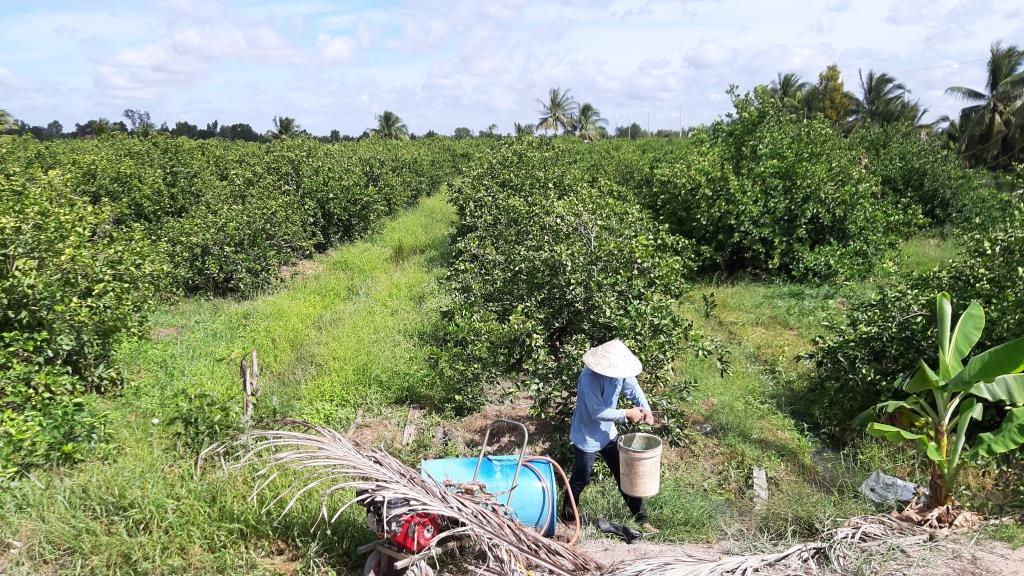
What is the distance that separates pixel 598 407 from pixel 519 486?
73cm

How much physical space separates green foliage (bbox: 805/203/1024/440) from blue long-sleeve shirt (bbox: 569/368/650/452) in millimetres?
2621

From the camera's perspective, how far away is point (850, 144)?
15.0m

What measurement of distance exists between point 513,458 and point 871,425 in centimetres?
254

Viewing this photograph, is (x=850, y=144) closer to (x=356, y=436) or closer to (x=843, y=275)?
(x=843, y=275)

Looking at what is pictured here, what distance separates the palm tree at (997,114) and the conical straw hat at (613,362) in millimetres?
24670

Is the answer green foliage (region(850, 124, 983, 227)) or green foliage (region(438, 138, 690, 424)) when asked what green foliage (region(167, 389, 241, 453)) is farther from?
green foliage (region(850, 124, 983, 227))

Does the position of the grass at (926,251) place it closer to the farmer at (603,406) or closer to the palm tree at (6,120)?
the farmer at (603,406)

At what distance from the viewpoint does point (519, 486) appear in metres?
3.78

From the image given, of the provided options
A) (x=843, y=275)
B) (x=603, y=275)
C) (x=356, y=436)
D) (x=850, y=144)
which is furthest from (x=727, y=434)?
(x=850, y=144)

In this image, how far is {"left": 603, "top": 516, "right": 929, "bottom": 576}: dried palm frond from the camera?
315 centimetres

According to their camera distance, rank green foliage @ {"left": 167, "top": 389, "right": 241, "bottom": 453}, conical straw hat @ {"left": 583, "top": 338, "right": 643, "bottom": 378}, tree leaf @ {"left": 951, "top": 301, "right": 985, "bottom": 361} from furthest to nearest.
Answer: green foliage @ {"left": 167, "top": 389, "right": 241, "bottom": 453}, tree leaf @ {"left": 951, "top": 301, "right": 985, "bottom": 361}, conical straw hat @ {"left": 583, "top": 338, "right": 643, "bottom": 378}

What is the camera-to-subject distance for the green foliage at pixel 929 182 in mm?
13312

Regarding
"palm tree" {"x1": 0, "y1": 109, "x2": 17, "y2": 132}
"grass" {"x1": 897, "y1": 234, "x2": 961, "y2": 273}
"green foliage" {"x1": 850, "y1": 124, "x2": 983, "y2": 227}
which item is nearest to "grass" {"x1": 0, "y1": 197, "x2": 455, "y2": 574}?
"grass" {"x1": 897, "y1": 234, "x2": 961, "y2": 273}

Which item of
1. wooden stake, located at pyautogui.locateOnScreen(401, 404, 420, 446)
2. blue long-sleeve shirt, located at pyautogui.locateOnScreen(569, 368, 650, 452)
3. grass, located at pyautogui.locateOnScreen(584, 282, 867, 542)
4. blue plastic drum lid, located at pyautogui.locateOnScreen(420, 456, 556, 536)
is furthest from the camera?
wooden stake, located at pyautogui.locateOnScreen(401, 404, 420, 446)
